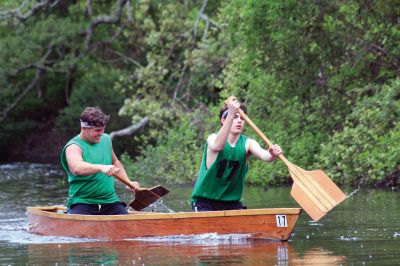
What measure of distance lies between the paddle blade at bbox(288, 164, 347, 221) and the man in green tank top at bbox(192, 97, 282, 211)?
0.49 m

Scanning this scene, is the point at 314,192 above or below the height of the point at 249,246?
above

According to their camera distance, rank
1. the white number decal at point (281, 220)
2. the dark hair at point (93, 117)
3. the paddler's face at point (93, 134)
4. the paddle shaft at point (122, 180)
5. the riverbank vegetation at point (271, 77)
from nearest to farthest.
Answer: the white number decal at point (281, 220)
the dark hair at point (93, 117)
the paddler's face at point (93, 134)
the paddle shaft at point (122, 180)
the riverbank vegetation at point (271, 77)

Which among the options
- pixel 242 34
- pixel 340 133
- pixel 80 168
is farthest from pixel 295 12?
pixel 80 168

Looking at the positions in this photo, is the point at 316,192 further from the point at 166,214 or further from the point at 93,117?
the point at 93,117

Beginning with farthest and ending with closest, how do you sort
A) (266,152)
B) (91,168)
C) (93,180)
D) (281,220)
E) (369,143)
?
(369,143)
(93,180)
(91,168)
(266,152)
(281,220)

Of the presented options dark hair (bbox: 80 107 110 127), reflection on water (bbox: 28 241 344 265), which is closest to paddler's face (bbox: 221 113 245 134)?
reflection on water (bbox: 28 241 344 265)

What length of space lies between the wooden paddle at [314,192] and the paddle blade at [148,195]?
6.37ft

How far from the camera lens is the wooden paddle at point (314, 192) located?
10.5m

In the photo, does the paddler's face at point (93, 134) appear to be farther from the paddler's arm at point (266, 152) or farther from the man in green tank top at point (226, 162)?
the paddler's arm at point (266, 152)

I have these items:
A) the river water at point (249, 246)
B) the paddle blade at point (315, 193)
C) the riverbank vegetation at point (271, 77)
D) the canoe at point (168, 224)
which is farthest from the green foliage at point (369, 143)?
the canoe at point (168, 224)

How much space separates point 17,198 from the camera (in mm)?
18000

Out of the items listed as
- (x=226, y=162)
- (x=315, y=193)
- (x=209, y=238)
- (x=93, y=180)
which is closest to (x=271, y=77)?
(x=93, y=180)

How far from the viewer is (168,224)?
10789 millimetres

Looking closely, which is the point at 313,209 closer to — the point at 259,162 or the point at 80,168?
the point at 80,168
